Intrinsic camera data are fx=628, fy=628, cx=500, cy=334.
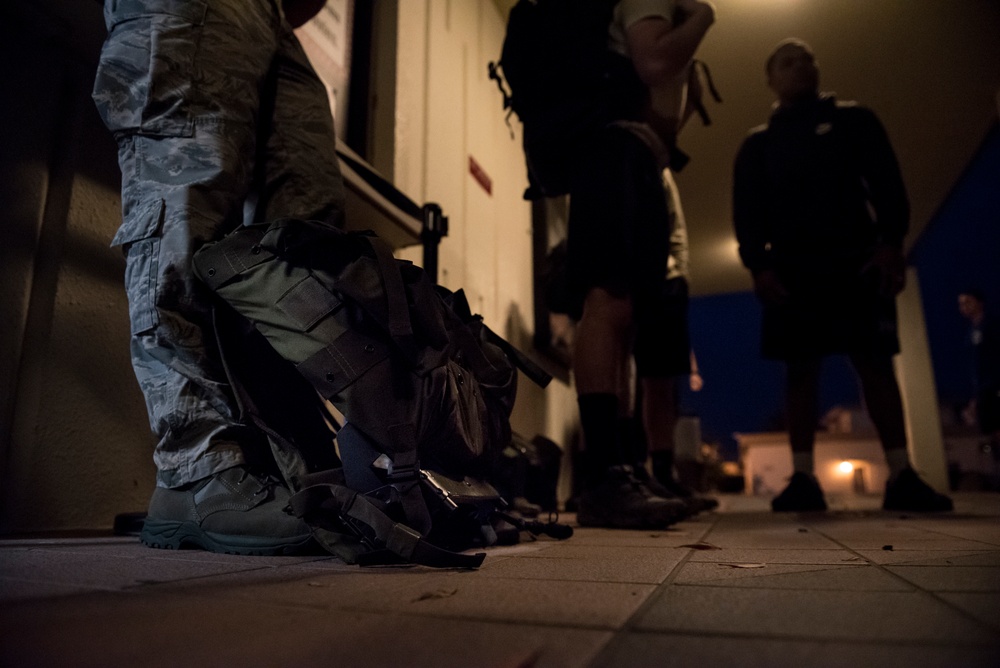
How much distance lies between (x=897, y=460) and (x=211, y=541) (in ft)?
6.44

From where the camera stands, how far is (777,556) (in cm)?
81

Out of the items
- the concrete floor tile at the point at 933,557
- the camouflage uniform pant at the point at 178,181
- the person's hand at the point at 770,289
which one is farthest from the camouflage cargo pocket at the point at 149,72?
the person's hand at the point at 770,289

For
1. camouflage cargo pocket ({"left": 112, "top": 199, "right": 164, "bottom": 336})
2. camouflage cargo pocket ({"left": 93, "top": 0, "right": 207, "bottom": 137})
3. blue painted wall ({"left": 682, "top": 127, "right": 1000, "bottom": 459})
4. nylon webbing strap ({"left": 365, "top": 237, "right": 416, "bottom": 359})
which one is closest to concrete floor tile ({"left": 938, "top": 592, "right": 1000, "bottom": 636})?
nylon webbing strap ({"left": 365, "top": 237, "right": 416, "bottom": 359})

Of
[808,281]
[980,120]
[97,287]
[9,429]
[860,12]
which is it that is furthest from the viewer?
[980,120]

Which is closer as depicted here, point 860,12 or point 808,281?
point 808,281

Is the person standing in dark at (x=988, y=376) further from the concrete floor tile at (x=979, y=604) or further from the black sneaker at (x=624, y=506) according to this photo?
the concrete floor tile at (x=979, y=604)

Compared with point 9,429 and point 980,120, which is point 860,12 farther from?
point 9,429

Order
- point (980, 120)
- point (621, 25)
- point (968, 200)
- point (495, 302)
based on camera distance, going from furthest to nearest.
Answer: point (968, 200) → point (980, 120) → point (495, 302) → point (621, 25)

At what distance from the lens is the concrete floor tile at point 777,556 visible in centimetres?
75

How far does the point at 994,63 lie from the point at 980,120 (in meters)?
0.67

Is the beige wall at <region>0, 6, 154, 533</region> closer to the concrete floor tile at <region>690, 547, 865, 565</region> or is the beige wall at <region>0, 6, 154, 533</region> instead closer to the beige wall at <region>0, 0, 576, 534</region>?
the beige wall at <region>0, 0, 576, 534</region>

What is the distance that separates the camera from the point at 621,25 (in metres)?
1.58

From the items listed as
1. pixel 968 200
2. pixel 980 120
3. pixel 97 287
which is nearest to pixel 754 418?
pixel 968 200

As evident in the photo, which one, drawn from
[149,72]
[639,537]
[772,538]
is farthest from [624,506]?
[149,72]
